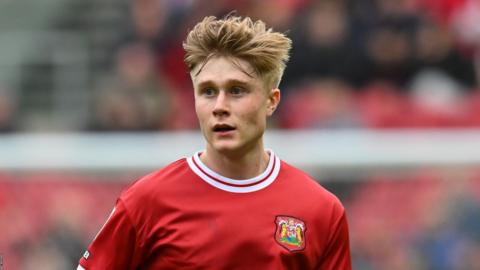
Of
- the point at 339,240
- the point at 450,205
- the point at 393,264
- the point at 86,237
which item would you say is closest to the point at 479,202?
the point at 450,205

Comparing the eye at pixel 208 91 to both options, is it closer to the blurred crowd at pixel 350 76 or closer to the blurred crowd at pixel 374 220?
the blurred crowd at pixel 374 220

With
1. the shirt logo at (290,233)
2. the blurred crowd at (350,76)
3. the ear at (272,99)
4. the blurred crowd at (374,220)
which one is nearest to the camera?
the shirt logo at (290,233)

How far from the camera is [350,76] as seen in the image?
381 inches

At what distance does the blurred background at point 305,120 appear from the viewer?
8617mm

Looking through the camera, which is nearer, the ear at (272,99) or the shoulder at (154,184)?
the shoulder at (154,184)

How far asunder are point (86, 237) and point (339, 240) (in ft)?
14.1

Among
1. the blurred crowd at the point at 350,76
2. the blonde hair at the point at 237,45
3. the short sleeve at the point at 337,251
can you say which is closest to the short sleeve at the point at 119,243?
the blonde hair at the point at 237,45

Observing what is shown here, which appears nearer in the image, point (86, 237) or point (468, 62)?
point (86, 237)

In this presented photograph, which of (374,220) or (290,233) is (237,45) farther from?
(374,220)

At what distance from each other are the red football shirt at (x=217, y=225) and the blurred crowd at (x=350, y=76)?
4793 mm

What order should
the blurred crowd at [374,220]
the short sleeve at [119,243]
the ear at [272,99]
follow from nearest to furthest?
the short sleeve at [119,243] → the ear at [272,99] → the blurred crowd at [374,220]

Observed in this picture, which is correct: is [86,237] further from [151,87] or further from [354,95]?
[354,95]

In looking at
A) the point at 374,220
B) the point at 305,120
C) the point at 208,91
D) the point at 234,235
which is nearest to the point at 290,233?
the point at 234,235

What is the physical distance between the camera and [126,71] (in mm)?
10141
